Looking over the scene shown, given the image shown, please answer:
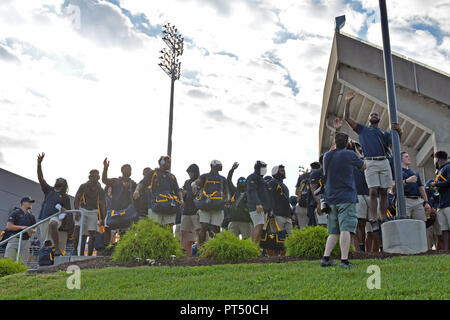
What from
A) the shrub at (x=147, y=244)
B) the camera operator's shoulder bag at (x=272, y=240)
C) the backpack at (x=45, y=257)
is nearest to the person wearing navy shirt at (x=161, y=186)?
the shrub at (x=147, y=244)

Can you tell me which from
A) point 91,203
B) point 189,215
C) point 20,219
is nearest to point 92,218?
point 91,203

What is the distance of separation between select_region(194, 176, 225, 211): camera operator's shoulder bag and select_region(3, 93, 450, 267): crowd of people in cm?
2

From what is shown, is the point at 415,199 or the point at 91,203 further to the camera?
the point at 91,203

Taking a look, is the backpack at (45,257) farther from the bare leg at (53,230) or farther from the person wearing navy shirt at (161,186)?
the person wearing navy shirt at (161,186)

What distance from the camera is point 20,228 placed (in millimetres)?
11031

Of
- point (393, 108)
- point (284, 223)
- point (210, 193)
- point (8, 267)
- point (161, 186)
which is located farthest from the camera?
point (284, 223)

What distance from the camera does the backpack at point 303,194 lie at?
10.4 m

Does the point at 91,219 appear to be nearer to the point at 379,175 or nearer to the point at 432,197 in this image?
the point at 379,175

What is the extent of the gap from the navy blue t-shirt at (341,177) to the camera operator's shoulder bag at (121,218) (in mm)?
4666

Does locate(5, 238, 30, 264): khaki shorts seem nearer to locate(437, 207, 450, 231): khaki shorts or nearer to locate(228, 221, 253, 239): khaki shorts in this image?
locate(228, 221, 253, 239): khaki shorts

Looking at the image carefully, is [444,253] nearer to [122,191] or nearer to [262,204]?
[262,204]

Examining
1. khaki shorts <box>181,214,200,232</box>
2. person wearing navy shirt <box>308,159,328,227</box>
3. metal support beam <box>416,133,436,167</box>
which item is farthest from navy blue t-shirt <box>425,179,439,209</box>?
metal support beam <box>416,133,436,167</box>

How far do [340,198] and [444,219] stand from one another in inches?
131
